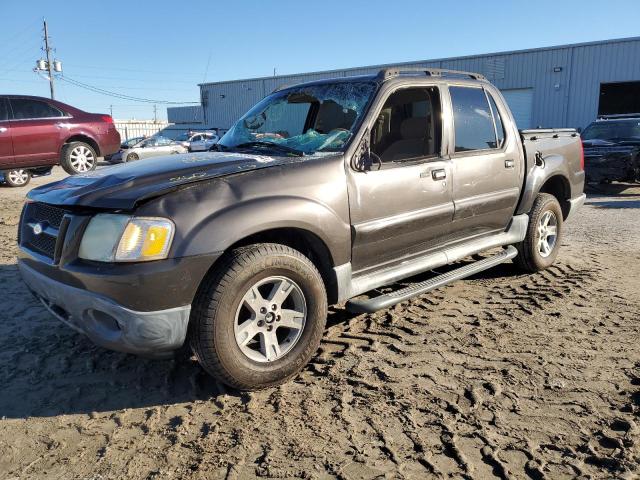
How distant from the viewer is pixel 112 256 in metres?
2.57

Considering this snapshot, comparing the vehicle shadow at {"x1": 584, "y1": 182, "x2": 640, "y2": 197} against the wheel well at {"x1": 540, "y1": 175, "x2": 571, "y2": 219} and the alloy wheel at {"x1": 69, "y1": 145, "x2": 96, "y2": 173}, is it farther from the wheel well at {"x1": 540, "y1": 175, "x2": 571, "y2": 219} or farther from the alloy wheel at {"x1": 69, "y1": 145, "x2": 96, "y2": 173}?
the alloy wheel at {"x1": 69, "y1": 145, "x2": 96, "y2": 173}

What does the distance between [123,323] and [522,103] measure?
25.8 meters

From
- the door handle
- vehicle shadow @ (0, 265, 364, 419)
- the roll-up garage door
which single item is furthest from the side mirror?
the roll-up garage door

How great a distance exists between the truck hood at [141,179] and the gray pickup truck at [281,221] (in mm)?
12

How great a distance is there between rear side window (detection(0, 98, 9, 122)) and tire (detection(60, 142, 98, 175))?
A: 1113 millimetres

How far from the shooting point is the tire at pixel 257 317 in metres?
2.69

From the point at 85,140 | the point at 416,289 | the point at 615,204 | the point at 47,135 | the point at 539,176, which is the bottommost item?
the point at 615,204

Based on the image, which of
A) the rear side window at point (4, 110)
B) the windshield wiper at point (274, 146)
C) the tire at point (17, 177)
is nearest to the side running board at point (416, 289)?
the windshield wiper at point (274, 146)

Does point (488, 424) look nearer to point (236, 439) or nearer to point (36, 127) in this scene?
point (236, 439)

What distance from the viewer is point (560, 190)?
545 centimetres

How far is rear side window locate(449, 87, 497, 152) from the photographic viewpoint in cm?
410

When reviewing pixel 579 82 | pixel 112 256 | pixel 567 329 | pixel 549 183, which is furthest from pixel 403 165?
pixel 579 82

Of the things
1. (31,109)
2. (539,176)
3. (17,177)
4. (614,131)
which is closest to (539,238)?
(539,176)

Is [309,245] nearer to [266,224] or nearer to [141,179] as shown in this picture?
[266,224]
